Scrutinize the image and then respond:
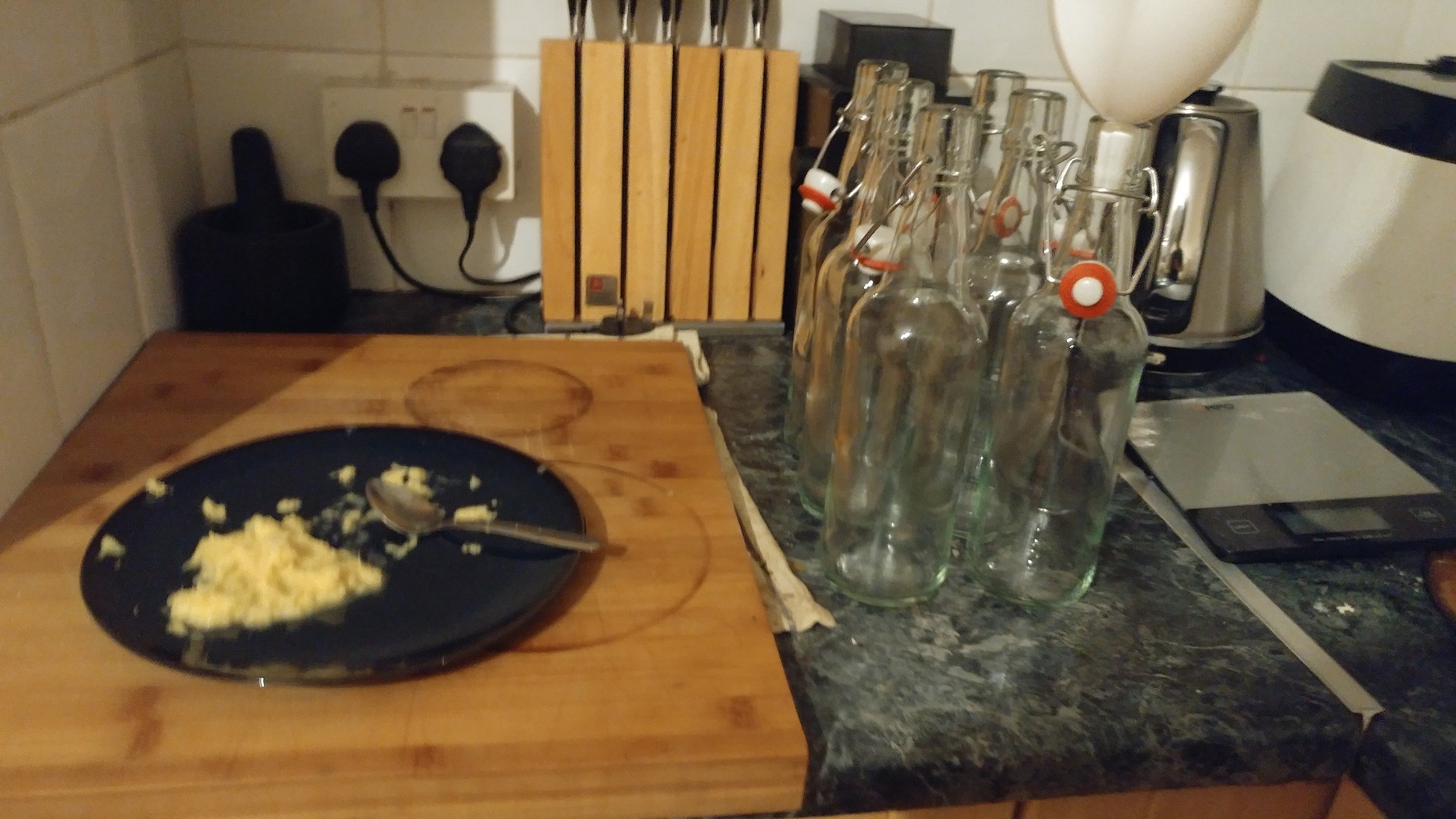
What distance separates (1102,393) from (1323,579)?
208 mm

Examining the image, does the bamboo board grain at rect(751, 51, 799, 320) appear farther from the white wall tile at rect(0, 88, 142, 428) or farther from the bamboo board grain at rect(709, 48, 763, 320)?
the white wall tile at rect(0, 88, 142, 428)

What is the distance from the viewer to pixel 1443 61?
3.12 feet

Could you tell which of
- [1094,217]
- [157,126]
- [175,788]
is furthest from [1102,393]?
[157,126]

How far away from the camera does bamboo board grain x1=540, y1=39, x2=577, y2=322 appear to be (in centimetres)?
92

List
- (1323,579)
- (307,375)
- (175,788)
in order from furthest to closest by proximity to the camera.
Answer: (307,375), (1323,579), (175,788)

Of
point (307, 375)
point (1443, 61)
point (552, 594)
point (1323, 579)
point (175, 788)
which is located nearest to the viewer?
point (175, 788)

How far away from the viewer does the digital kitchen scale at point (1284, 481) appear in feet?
2.36

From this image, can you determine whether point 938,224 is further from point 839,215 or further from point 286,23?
point 286,23

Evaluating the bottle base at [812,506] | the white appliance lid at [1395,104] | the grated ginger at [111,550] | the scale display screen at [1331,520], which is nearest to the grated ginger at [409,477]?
the grated ginger at [111,550]

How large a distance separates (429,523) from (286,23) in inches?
23.3

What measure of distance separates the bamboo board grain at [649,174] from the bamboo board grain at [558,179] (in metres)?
0.05

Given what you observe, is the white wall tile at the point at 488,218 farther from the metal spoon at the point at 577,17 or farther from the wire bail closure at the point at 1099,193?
the wire bail closure at the point at 1099,193

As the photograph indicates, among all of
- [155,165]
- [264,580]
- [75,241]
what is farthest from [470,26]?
[264,580]

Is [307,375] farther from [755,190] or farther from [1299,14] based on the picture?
[1299,14]
